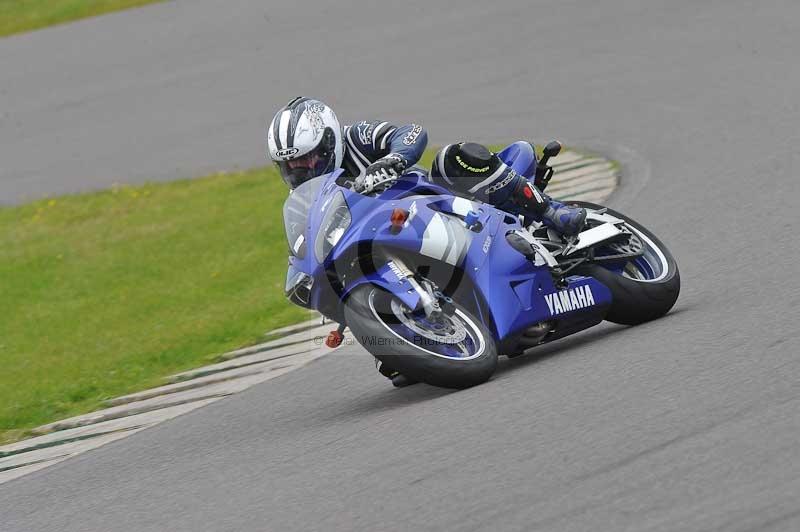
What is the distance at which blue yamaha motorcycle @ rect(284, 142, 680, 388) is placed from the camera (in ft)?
20.2

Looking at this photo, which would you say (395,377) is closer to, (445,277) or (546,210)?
(445,277)

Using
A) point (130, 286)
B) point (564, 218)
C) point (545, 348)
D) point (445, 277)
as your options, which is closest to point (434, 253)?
point (445, 277)

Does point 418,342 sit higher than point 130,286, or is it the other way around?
point 130,286

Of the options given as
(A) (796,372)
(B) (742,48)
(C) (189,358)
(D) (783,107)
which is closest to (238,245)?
(C) (189,358)

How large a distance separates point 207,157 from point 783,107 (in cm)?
602

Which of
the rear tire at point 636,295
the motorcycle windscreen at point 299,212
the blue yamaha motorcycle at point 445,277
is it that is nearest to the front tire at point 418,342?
the blue yamaha motorcycle at point 445,277

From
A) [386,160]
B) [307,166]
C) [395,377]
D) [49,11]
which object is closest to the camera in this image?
[386,160]

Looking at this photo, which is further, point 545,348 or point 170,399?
point 170,399

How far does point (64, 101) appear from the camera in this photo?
57.2ft

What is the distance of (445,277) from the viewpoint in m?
6.60

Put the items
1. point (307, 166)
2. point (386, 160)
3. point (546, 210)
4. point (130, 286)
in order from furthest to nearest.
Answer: point (130, 286) < point (546, 210) < point (307, 166) < point (386, 160)

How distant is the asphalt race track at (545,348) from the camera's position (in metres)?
4.63

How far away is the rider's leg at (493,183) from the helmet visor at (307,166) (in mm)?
660

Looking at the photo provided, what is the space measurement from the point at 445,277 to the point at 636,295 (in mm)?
1031
